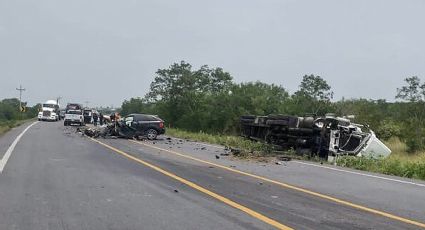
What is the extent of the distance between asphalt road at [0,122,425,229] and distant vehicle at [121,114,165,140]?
1506 cm

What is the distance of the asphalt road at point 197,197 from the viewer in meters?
7.25

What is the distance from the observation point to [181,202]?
8.73 m

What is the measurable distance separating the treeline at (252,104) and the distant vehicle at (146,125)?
20158 mm

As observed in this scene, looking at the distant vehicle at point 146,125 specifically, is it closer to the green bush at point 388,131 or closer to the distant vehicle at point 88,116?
the green bush at point 388,131

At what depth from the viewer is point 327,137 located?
19422 millimetres

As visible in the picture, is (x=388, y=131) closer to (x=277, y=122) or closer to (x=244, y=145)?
(x=244, y=145)

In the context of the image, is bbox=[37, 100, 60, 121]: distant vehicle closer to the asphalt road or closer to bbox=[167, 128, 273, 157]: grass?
bbox=[167, 128, 273, 157]: grass

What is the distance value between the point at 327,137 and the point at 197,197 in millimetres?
11117

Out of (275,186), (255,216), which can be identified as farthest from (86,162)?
(255,216)

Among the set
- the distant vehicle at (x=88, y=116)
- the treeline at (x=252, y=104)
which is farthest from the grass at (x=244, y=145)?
the distant vehicle at (x=88, y=116)

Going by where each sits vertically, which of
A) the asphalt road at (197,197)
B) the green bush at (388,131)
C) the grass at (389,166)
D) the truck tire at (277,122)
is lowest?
the asphalt road at (197,197)

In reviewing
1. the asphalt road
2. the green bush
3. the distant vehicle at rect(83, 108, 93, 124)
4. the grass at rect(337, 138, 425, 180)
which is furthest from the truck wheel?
the distant vehicle at rect(83, 108, 93, 124)

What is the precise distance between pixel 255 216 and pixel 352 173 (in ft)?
25.7

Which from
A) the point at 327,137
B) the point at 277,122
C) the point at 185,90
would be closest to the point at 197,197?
the point at 327,137
